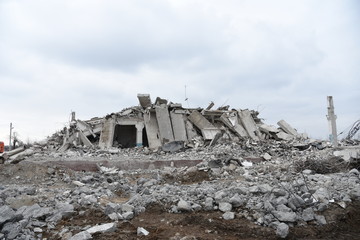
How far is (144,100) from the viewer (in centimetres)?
1562

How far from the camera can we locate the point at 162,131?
15.0 metres

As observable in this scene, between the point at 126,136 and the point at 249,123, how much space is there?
6.94 m

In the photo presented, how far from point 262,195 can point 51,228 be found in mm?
3535

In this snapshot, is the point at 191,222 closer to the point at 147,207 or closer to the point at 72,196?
the point at 147,207

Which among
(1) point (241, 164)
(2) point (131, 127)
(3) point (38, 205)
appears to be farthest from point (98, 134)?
(3) point (38, 205)

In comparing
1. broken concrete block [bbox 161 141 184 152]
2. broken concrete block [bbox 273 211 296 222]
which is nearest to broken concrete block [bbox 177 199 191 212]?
broken concrete block [bbox 273 211 296 222]

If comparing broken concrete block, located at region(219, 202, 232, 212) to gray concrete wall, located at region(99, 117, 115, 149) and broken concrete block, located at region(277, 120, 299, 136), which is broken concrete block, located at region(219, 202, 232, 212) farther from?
broken concrete block, located at region(277, 120, 299, 136)

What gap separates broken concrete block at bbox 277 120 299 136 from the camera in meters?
17.4

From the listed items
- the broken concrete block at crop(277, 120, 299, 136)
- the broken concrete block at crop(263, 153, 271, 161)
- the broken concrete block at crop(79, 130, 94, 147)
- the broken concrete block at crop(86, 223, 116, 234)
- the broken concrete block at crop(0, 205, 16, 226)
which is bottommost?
the broken concrete block at crop(86, 223, 116, 234)

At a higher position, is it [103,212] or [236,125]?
[236,125]

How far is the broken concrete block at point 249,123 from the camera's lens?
1602 centimetres

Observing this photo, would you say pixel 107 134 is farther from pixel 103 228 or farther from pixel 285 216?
pixel 285 216

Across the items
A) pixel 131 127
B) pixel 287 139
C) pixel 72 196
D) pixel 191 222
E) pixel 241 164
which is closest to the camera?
pixel 191 222

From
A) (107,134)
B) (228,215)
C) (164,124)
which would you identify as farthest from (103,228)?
(107,134)
